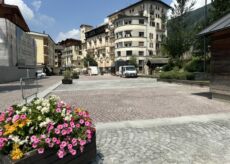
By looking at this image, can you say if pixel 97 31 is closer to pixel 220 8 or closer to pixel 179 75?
pixel 179 75

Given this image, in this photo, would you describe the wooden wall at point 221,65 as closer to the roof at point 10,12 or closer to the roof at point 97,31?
the roof at point 10,12

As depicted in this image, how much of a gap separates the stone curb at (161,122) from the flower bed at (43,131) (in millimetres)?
2956

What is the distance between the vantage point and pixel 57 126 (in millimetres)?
3451

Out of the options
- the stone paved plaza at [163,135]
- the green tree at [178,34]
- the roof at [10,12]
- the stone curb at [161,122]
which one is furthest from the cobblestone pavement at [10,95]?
the roof at [10,12]

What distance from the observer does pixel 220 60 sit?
1076 cm

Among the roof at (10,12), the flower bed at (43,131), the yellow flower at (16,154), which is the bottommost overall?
the yellow flower at (16,154)

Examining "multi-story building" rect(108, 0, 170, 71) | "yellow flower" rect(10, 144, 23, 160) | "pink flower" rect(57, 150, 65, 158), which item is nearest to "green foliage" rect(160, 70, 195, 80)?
"pink flower" rect(57, 150, 65, 158)

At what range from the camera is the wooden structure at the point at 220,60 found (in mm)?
10211

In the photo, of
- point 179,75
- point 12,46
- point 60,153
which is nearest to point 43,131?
point 60,153

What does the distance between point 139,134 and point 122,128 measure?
0.77 meters

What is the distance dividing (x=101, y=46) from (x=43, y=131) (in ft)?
262

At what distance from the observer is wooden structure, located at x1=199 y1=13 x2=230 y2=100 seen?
10.2 m

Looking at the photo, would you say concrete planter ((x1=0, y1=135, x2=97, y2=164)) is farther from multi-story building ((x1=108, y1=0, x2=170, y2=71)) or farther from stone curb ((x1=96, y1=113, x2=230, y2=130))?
multi-story building ((x1=108, y1=0, x2=170, y2=71))

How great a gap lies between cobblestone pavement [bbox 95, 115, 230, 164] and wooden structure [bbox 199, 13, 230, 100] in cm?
435
